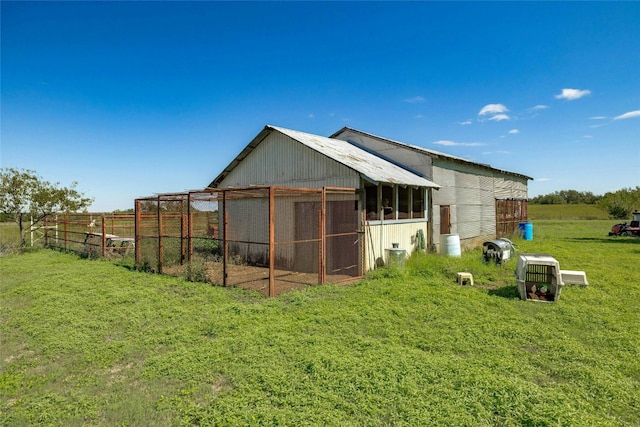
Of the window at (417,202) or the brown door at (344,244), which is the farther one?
→ the window at (417,202)

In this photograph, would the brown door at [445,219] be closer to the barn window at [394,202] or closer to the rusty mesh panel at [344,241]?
the barn window at [394,202]

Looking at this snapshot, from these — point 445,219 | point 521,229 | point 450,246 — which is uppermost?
point 445,219

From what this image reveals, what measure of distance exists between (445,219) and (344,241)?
6350mm

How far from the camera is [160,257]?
10453 mm

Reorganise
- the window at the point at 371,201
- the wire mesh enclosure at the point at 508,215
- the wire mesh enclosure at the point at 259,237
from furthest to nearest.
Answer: the wire mesh enclosure at the point at 508,215 < the window at the point at 371,201 < the wire mesh enclosure at the point at 259,237

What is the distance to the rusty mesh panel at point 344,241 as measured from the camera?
31.8ft


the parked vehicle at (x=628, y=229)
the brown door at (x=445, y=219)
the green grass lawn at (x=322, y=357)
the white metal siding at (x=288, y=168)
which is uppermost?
the white metal siding at (x=288, y=168)

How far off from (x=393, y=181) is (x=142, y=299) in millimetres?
7223

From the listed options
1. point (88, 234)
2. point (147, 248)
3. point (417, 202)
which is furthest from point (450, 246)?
point (88, 234)

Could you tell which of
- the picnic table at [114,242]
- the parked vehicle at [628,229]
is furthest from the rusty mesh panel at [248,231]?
the parked vehicle at [628,229]

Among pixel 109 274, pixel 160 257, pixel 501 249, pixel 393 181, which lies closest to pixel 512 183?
pixel 501 249

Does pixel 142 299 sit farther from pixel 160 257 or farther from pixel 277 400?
pixel 277 400

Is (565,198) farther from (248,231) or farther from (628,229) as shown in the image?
(248,231)

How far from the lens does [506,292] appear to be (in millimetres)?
7680
